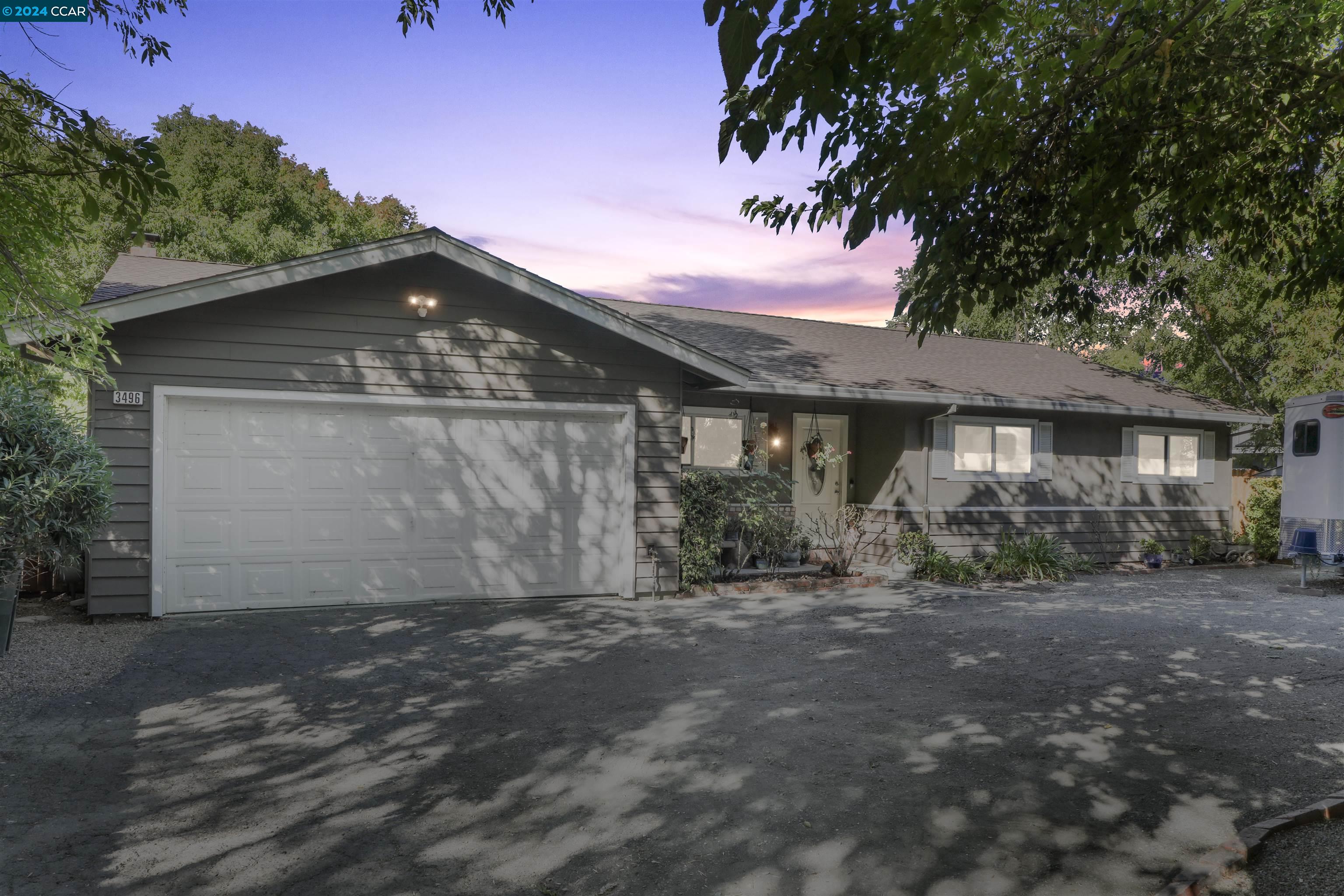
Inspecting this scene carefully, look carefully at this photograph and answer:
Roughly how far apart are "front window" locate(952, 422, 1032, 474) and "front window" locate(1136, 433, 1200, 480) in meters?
2.74

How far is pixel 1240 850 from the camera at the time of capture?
11.9 ft

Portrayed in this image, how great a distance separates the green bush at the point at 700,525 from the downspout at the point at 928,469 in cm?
399

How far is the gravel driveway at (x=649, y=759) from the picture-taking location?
3.56m

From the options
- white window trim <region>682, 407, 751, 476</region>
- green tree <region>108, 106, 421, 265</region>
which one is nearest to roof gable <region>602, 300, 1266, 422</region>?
white window trim <region>682, 407, 751, 476</region>

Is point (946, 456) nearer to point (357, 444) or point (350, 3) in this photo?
point (357, 444)

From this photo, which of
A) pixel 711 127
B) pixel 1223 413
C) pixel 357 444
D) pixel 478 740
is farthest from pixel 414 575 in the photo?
pixel 1223 413

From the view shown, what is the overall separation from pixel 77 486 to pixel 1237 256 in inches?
352

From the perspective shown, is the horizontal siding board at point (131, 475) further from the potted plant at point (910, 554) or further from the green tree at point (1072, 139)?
the potted plant at point (910, 554)

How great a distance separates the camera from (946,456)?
13.4 metres

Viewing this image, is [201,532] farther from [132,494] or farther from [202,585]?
[132,494]

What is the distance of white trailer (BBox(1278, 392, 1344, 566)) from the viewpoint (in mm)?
12391

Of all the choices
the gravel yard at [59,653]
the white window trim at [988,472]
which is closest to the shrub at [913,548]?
the white window trim at [988,472]

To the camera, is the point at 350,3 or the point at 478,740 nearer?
the point at 478,740

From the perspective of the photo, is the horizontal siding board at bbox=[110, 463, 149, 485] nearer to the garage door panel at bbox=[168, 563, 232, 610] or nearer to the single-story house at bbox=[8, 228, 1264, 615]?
the single-story house at bbox=[8, 228, 1264, 615]
